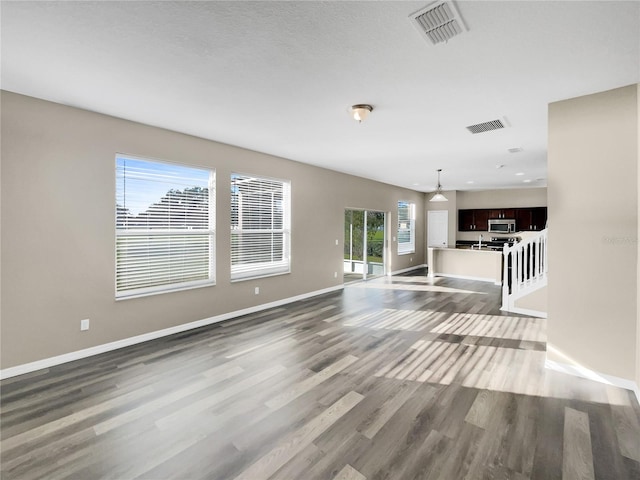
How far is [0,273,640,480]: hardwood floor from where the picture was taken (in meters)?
1.92

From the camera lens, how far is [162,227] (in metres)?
4.23

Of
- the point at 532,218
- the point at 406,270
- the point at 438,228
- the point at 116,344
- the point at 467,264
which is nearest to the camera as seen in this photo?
the point at 116,344

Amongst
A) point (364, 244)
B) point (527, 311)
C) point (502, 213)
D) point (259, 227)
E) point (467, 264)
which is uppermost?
point (502, 213)

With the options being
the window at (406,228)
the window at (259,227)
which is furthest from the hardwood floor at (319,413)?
the window at (406,228)

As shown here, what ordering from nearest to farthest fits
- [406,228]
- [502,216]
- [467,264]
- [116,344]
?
[116,344]
[467,264]
[502,216]
[406,228]

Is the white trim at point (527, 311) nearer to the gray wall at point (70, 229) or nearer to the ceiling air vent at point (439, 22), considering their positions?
the ceiling air vent at point (439, 22)

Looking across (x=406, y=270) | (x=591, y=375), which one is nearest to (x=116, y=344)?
(x=591, y=375)

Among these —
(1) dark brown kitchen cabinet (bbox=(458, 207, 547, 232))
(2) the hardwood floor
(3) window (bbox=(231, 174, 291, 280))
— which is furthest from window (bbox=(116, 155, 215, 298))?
(1) dark brown kitchen cabinet (bbox=(458, 207, 547, 232))

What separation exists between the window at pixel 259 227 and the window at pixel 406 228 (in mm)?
5172

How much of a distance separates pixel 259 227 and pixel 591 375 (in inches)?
190

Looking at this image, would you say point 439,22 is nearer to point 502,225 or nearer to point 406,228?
point 406,228

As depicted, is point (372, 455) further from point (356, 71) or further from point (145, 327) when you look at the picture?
point (145, 327)

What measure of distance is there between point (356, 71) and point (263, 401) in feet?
9.68

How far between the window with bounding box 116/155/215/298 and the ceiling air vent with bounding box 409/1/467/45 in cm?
365
